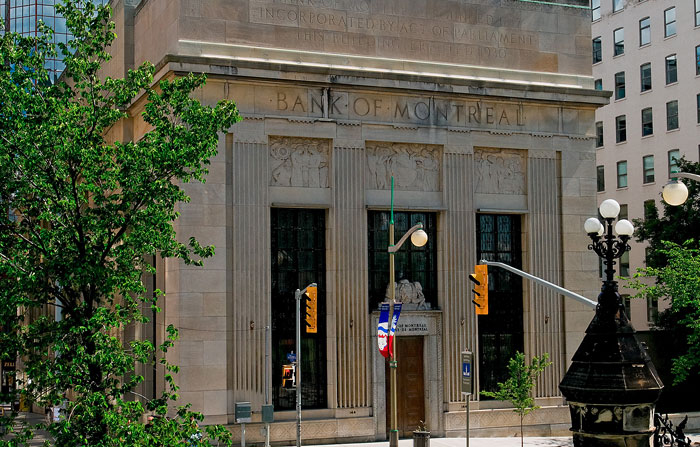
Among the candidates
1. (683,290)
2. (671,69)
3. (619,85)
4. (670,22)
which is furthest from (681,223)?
(619,85)

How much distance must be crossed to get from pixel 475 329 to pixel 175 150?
807 inches

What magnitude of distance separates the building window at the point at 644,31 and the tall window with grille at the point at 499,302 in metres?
34.1

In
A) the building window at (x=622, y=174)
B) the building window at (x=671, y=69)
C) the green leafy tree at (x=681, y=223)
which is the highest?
the building window at (x=671, y=69)

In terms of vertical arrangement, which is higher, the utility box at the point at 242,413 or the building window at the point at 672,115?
the building window at the point at 672,115

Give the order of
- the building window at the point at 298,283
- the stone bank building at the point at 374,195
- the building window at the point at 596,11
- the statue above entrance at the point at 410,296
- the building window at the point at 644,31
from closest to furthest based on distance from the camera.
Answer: the stone bank building at the point at 374,195
the building window at the point at 298,283
the statue above entrance at the point at 410,296
the building window at the point at 644,31
the building window at the point at 596,11

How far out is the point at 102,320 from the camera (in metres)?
16.8

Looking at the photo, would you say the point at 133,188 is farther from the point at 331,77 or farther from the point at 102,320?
the point at 331,77

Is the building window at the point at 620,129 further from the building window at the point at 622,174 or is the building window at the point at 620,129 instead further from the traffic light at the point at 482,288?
the traffic light at the point at 482,288

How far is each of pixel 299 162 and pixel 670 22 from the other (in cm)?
3956

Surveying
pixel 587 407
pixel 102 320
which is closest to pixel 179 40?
pixel 102 320

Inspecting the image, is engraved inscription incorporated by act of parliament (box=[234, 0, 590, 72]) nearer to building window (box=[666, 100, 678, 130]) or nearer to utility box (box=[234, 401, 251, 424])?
utility box (box=[234, 401, 251, 424])

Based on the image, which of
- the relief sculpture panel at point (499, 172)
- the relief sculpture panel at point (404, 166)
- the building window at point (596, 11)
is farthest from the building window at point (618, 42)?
the relief sculpture panel at point (404, 166)

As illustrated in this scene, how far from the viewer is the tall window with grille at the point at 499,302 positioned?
122 feet

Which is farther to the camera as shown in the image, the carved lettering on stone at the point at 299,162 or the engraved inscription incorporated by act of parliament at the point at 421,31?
the engraved inscription incorporated by act of parliament at the point at 421,31
